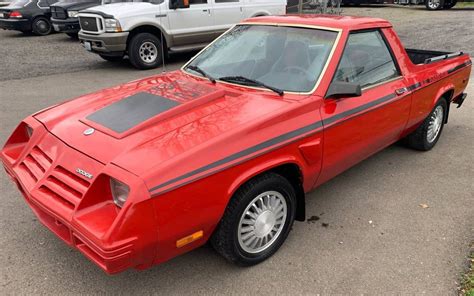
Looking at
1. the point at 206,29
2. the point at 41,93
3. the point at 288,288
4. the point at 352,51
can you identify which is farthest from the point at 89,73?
the point at 288,288

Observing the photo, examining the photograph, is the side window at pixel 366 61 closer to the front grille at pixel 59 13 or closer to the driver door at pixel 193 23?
the driver door at pixel 193 23

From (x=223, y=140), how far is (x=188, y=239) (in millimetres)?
643

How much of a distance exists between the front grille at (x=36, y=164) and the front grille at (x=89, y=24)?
691cm

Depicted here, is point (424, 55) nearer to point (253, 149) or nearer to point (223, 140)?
point (253, 149)

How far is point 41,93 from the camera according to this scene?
24.8ft

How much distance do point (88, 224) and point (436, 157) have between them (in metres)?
4.09

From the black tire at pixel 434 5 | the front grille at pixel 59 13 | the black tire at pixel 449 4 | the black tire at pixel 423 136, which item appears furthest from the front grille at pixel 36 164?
the black tire at pixel 449 4

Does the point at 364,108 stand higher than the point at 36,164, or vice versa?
the point at 364,108

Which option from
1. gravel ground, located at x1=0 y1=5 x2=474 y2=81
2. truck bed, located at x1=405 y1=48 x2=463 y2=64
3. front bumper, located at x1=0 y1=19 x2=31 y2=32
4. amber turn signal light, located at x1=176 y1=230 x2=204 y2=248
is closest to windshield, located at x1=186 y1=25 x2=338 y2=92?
amber turn signal light, located at x1=176 y1=230 x2=204 y2=248

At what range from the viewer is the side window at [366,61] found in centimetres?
343

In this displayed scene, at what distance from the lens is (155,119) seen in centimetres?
276

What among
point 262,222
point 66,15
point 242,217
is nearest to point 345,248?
point 262,222

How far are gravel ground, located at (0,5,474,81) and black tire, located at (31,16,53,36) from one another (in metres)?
0.32

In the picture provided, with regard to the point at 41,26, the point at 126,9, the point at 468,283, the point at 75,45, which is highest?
the point at 126,9
